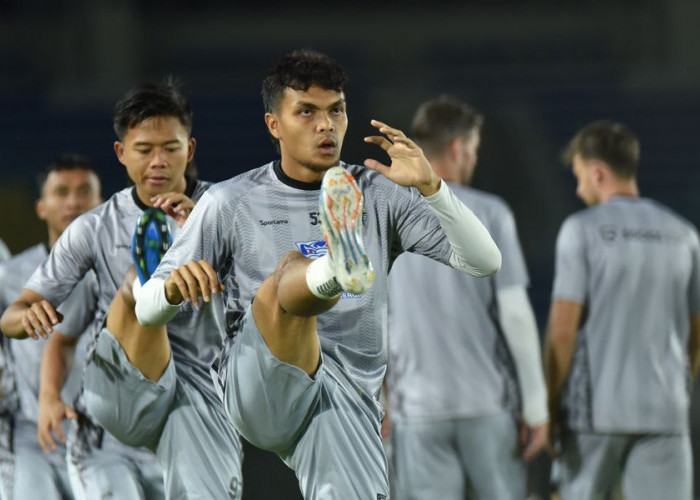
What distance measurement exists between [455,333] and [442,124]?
2.99ft

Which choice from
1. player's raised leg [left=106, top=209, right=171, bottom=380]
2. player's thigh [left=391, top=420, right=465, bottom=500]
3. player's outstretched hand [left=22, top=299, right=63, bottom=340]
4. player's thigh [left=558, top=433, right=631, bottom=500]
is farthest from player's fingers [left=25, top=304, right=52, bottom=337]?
player's thigh [left=558, top=433, right=631, bottom=500]

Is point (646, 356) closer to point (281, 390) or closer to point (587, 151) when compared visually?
point (587, 151)

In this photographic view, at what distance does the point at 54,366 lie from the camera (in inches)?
178

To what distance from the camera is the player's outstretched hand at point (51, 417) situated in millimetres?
4383

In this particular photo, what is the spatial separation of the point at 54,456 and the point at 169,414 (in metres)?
0.93

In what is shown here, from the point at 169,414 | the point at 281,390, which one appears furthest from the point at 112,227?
the point at 281,390

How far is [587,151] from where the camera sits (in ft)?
17.4

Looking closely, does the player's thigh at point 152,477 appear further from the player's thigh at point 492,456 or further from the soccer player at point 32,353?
the player's thigh at point 492,456

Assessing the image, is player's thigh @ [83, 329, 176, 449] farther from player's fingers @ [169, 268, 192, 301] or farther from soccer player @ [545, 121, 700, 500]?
soccer player @ [545, 121, 700, 500]

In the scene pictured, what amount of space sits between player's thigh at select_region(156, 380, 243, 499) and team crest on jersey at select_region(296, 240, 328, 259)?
84 centimetres

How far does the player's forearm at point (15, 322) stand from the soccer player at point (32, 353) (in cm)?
82

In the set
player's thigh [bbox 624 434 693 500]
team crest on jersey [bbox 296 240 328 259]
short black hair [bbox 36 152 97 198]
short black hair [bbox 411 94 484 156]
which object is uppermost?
short black hair [bbox 411 94 484 156]

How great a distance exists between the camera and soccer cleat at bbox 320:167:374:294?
291cm

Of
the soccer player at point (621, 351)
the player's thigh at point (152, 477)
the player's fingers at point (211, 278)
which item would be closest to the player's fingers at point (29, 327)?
the player's thigh at point (152, 477)
